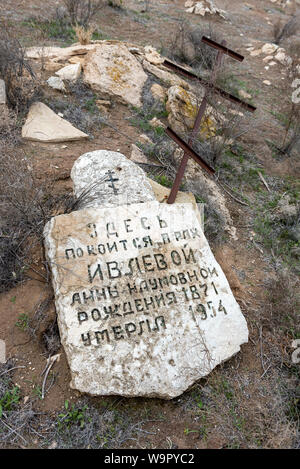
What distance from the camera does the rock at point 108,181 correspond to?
3324 millimetres

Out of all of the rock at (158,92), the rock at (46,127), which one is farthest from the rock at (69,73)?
the rock at (158,92)

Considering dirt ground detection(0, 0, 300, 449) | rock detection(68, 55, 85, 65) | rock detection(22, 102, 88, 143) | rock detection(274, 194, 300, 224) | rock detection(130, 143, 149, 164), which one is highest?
rock detection(68, 55, 85, 65)

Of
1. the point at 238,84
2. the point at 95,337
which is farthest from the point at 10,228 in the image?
the point at 238,84

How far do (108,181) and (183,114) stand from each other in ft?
9.06

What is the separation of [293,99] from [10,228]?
17.4 ft

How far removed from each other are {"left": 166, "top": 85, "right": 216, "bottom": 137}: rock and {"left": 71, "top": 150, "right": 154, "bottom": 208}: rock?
7.08 ft

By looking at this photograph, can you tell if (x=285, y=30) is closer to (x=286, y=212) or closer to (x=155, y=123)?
(x=155, y=123)

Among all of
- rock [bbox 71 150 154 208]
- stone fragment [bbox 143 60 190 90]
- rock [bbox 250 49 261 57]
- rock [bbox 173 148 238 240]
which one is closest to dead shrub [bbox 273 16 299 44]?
rock [bbox 250 49 261 57]

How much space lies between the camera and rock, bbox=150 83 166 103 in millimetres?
6135

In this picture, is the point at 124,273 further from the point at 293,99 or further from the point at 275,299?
the point at 293,99

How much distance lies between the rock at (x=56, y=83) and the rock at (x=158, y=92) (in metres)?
1.58

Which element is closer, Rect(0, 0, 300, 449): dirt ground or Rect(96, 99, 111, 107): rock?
Rect(0, 0, 300, 449): dirt ground

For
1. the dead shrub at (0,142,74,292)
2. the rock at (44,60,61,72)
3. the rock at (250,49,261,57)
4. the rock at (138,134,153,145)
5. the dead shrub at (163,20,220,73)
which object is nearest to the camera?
the dead shrub at (0,142,74,292)

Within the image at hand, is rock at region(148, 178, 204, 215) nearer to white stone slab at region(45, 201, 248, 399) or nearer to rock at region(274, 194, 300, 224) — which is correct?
white stone slab at region(45, 201, 248, 399)
